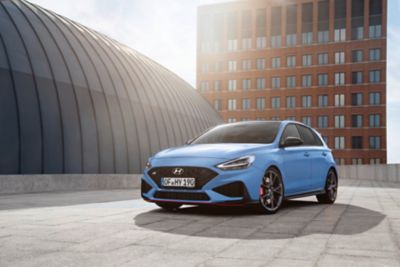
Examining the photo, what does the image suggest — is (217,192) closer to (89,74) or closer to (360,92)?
(89,74)

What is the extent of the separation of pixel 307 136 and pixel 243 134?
6.20ft

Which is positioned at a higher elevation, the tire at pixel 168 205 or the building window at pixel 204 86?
the building window at pixel 204 86

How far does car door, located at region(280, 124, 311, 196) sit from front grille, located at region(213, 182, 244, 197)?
50.9 inches

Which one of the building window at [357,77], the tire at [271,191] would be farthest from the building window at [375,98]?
the tire at [271,191]

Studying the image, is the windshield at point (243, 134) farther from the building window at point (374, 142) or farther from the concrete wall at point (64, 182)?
the building window at point (374, 142)

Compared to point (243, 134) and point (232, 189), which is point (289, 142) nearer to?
point (243, 134)

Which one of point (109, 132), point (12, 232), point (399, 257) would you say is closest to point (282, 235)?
point (399, 257)

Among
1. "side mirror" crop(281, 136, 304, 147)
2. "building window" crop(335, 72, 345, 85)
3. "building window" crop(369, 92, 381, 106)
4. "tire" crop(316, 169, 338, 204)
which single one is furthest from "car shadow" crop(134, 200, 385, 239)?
"building window" crop(335, 72, 345, 85)

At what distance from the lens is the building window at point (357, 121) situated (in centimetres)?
7800

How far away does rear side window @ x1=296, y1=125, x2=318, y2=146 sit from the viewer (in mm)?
9902

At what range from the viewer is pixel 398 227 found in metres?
6.59

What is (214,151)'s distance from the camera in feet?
25.4

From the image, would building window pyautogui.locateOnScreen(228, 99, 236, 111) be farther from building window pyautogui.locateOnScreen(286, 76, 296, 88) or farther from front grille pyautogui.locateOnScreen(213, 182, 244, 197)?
front grille pyautogui.locateOnScreen(213, 182, 244, 197)

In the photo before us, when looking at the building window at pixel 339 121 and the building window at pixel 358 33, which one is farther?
the building window at pixel 339 121
